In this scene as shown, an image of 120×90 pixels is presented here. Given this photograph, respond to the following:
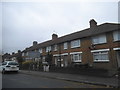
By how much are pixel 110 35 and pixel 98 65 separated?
4783mm

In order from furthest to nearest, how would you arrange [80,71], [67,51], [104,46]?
1. [67,51]
2. [104,46]
3. [80,71]

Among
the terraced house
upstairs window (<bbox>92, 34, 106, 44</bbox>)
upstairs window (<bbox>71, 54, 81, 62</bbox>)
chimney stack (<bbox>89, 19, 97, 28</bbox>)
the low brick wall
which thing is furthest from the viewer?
chimney stack (<bbox>89, 19, 97, 28</bbox>)

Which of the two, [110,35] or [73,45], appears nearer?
[110,35]

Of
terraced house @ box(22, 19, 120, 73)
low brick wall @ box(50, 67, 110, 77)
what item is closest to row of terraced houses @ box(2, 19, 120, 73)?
terraced house @ box(22, 19, 120, 73)

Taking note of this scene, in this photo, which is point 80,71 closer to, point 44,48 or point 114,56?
point 114,56

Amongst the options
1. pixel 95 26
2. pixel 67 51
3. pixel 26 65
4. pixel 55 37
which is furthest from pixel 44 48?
pixel 95 26

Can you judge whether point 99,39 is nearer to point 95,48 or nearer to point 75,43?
point 95,48

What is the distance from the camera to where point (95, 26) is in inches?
1110

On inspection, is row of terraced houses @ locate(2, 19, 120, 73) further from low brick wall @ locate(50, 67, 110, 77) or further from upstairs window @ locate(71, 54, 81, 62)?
low brick wall @ locate(50, 67, 110, 77)

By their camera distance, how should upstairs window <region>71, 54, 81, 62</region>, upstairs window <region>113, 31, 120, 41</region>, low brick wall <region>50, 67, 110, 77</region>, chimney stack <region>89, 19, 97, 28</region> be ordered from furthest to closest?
chimney stack <region>89, 19, 97, 28</region> < upstairs window <region>71, 54, 81, 62</region> < upstairs window <region>113, 31, 120, 41</region> < low brick wall <region>50, 67, 110, 77</region>

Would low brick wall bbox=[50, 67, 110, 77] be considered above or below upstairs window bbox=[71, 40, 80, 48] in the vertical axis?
below

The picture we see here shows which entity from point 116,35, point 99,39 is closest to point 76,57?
point 99,39

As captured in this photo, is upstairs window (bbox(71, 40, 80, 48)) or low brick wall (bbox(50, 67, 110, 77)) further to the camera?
upstairs window (bbox(71, 40, 80, 48))

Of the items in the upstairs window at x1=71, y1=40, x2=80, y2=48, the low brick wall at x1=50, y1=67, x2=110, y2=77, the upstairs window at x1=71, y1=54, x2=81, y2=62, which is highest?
the upstairs window at x1=71, y1=40, x2=80, y2=48
